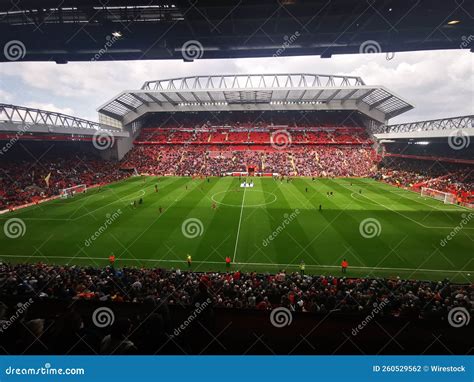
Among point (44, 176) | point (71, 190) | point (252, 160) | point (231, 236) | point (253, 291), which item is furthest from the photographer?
point (252, 160)

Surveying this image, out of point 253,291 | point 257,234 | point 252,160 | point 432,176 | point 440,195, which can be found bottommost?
point 253,291

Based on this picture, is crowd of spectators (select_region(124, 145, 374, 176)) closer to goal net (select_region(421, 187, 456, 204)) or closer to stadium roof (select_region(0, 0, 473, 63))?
goal net (select_region(421, 187, 456, 204))

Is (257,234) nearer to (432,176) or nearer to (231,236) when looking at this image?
(231,236)

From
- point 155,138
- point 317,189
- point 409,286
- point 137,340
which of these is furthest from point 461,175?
point 155,138

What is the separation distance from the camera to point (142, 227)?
23281 mm

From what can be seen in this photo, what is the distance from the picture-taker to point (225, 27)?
700 centimetres

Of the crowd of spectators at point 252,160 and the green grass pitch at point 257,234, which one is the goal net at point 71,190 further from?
the crowd of spectators at point 252,160

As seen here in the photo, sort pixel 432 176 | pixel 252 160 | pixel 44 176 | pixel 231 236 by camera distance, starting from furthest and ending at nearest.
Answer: pixel 252 160 → pixel 432 176 → pixel 44 176 → pixel 231 236

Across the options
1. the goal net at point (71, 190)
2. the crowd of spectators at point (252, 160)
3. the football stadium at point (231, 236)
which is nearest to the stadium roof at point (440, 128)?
the football stadium at point (231, 236)

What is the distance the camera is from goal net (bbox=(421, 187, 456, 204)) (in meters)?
32.2

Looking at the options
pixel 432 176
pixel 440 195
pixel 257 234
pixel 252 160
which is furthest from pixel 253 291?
pixel 252 160

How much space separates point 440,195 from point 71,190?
49.0 m

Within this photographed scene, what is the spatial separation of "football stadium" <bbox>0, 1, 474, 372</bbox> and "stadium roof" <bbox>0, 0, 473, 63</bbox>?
0.37 feet

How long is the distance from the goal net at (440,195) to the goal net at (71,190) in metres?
47.8
